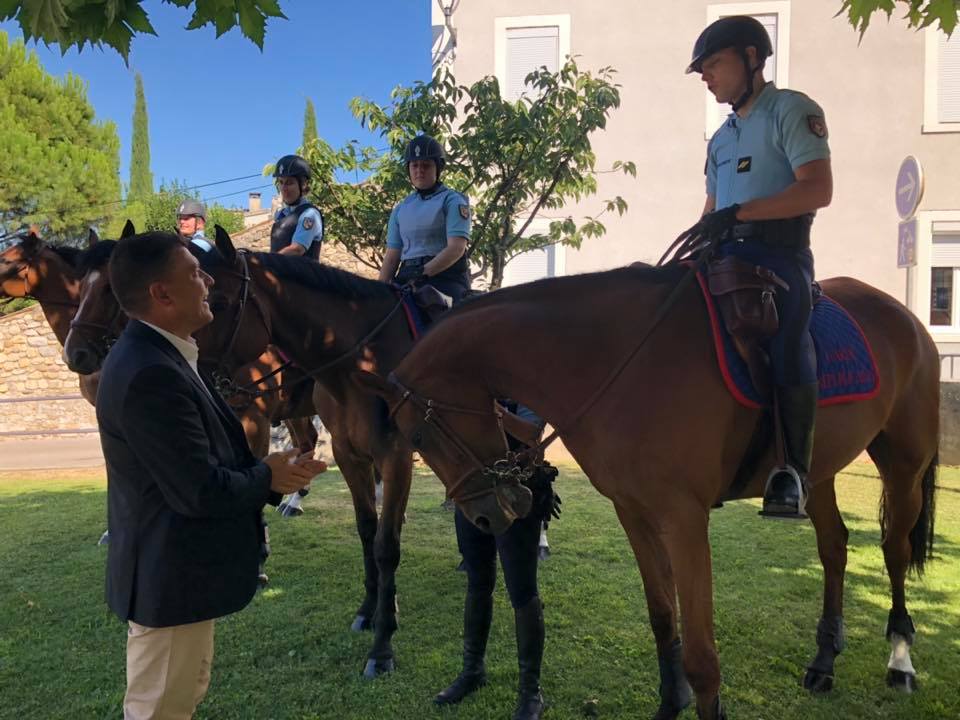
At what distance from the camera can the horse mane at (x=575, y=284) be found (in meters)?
2.70

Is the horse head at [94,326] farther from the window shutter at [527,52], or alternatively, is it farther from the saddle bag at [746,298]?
the window shutter at [527,52]

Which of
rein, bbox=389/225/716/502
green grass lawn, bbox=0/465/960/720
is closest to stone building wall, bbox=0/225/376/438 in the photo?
green grass lawn, bbox=0/465/960/720

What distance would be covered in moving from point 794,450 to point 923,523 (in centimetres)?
199

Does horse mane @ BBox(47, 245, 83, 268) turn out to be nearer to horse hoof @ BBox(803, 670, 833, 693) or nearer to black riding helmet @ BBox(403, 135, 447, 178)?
black riding helmet @ BBox(403, 135, 447, 178)

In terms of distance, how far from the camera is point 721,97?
297 centimetres

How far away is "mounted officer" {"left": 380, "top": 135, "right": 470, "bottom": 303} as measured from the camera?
4.31m

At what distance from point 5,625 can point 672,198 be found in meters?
11.4

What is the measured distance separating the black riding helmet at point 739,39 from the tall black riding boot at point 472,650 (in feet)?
8.59

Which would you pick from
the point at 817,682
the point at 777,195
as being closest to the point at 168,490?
the point at 777,195

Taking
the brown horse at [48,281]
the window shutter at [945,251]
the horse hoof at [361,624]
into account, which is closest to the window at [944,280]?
the window shutter at [945,251]

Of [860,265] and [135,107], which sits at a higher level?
[135,107]

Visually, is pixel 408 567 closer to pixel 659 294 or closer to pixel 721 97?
pixel 659 294

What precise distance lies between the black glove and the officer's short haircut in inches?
79.0

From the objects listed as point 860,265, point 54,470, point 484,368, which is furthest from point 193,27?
point 860,265
